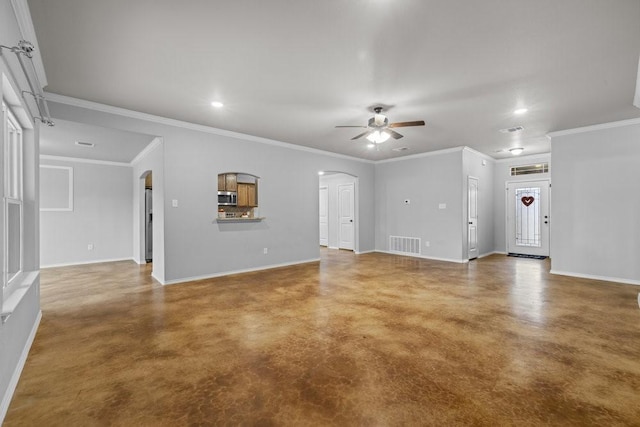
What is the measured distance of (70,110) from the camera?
13.1 feet

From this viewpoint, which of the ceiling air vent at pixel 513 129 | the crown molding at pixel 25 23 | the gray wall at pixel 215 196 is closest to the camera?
the crown molding at pixel 25 23

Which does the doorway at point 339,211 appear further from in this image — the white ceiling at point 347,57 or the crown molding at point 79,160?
the crown molding at point 79,160

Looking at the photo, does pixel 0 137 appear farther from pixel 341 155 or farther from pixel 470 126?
pixel 341 155

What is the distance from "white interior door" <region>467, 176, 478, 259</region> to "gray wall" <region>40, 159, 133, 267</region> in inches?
346

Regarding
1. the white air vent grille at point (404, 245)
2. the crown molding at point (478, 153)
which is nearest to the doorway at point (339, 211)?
the white air vent grille at point (404, 245)

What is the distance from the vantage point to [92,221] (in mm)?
7273

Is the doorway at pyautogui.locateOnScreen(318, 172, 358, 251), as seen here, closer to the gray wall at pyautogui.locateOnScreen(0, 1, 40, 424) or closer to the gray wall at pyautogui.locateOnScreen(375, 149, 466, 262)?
the gray wall at pyautogui.locateOnScreen(375, 149, 466, 262)

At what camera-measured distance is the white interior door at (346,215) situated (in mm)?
8953

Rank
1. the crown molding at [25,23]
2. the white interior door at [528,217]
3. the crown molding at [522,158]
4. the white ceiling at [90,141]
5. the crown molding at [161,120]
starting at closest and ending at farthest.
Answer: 1. the crown molding at [25,23]
2. the crown molding at [161,120]
3. the white ceiling at [90,141]
4. the crown molding at [522,158]
5. the white interior door at [528,217]

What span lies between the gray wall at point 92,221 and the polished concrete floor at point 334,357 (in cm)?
325

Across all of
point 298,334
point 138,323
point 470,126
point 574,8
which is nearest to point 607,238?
point 470,126

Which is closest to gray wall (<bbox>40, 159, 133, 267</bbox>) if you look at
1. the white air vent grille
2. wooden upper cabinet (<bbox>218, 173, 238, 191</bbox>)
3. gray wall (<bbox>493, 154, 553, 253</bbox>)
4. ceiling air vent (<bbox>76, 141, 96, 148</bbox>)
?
ceiling air vent (<bbox>76, 141, 96, 148</bbox>)

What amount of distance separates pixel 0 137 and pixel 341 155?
21.6 feet

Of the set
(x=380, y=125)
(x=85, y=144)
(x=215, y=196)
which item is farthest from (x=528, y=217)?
(x=85, y=144)
